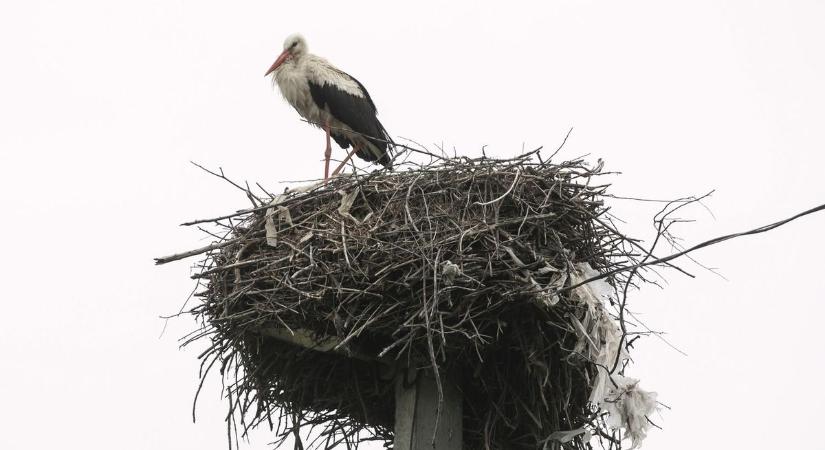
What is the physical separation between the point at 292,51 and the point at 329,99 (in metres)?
0.66

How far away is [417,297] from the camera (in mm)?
5000

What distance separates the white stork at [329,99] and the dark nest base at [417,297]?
2394 millimetres

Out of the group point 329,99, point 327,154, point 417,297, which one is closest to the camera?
point 417,297

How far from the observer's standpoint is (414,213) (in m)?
5.54

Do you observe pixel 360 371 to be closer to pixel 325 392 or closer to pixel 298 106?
pixel 325 392

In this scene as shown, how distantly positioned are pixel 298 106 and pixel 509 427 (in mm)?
3824

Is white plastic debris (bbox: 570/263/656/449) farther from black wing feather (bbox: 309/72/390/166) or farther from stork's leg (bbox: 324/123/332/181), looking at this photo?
stork's leg (bbox: 324/123/332/181)

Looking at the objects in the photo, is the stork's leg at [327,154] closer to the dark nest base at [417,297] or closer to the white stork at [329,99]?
the white stork at [329,99]

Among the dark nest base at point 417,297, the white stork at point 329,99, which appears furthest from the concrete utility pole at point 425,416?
the white stork at point 329,99

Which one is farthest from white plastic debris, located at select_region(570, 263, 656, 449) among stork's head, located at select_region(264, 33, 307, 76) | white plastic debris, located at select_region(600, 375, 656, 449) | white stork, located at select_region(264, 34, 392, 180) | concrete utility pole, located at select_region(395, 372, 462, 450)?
stork's head, located at select_region(264, 33, 307, 76)

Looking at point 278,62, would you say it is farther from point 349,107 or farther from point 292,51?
point 349,107

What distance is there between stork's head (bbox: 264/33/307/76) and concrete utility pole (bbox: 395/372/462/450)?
13.2 feet

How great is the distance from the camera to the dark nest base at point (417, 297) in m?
5.04

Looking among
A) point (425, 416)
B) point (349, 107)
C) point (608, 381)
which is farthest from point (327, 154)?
point (608, 381)
